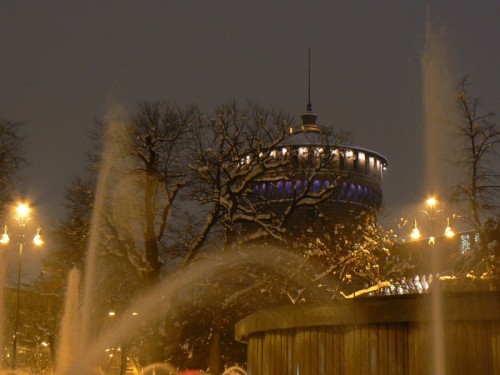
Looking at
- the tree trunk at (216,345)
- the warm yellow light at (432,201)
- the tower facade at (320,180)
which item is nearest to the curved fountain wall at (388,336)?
the warm yellow light at (432,201)

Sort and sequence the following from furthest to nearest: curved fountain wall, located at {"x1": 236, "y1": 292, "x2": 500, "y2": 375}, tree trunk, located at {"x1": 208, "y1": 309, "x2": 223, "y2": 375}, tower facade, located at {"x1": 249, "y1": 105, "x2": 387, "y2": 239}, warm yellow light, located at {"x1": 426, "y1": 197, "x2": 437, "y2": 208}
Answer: tower facade, located at {"x1": 249, "y1": 105, "x2": 387, "y2": 239}, tree trunk, located at {"x1": 208, "y1": 309, "x2": 223, "y2": 375}, warm yellow light, located at {"x1": 426, "y1": 197, "x2": 437, "y2": 208}, curved fountain wall, located at {"x1": 236, "y1": 292, "x2": 500, "y2": 375}

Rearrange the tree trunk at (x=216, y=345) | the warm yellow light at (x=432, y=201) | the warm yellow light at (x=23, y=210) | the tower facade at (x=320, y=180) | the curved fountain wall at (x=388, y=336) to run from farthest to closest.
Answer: the tower facade at (x=320, y=180) → the tree trunk at (x=216, y=345) → the warm yellow light at (x=23, y=210) → the warm yellow light at (x=432, y=201) → the curved fountain wall at (x=388, y=336)

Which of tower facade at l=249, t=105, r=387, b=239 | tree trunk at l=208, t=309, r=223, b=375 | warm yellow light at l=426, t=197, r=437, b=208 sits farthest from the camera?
tower facade at l=249, t=105, r=387, b=239

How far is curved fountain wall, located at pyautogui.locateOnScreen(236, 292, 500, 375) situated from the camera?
9125 mm

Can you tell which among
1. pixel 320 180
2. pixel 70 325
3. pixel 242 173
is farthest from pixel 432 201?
pixel 320 180

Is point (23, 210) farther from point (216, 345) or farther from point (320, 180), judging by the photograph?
point (320, 180)

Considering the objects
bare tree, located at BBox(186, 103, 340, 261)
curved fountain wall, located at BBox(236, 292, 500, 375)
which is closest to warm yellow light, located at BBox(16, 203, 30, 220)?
bare tree, located at BBox(186, 103, 340, 261)

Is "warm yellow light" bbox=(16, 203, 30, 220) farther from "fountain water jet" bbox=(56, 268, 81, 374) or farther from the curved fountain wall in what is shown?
the curved fountain wall

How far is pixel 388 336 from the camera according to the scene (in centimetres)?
964

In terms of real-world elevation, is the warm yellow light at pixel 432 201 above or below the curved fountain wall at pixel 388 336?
above

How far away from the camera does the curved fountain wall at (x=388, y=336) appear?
912 centimetres

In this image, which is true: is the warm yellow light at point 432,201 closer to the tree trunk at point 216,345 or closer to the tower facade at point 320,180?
the tower facade at point 320,180

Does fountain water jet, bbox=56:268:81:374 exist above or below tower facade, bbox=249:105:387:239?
below

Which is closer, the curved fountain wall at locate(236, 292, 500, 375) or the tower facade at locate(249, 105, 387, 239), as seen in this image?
the curved fountain wall at locate(236, 292, 500, 375)
